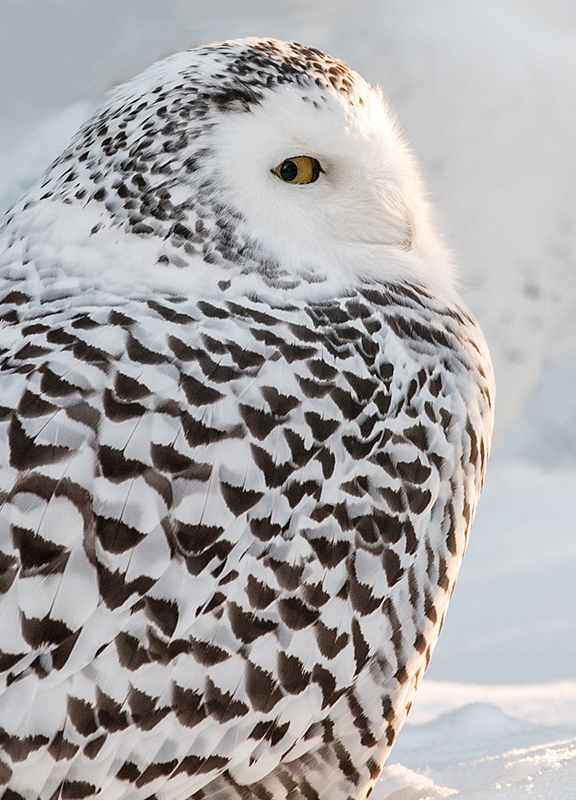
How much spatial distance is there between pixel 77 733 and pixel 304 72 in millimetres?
596

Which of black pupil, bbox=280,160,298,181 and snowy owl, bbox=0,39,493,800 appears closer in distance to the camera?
snowy owl, bbox=0,39,493,800

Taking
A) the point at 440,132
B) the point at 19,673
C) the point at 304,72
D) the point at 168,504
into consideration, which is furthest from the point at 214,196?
the point at 440,132

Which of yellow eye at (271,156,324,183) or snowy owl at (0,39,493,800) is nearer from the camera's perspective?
snowy owl at (0,39,493,800)

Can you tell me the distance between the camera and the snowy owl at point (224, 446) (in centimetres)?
64

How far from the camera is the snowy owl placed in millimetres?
638

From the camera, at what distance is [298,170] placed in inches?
32.7

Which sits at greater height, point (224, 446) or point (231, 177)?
point (231, 177)

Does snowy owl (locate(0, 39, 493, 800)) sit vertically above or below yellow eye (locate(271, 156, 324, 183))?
below

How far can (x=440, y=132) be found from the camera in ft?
5.69

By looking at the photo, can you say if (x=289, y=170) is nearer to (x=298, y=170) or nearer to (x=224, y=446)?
(x=298, y=170)

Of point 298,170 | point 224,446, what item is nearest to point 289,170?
point 298,170

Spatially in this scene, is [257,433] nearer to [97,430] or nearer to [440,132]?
[97,430]

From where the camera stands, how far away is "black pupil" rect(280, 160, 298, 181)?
32.4 inches

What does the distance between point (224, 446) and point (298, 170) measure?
0.30 m
